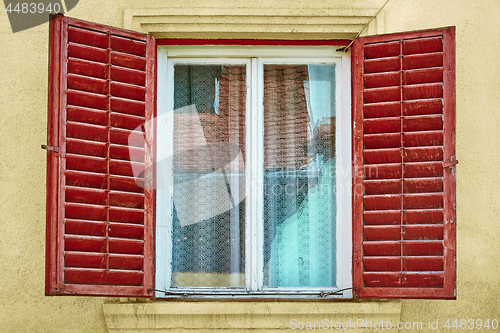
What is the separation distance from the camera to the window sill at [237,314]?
123 inches

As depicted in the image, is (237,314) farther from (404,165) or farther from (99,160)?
(404,165)

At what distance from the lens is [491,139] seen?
3.23 metres

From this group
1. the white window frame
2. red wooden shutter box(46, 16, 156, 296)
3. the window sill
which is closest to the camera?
red wooden shutter box(46, 16, 156, 296)

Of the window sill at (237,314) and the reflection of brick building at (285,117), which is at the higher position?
the reflection of brick building at (285,117)

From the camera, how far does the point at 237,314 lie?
3.15 metres

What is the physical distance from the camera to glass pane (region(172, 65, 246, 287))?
336 centimetres

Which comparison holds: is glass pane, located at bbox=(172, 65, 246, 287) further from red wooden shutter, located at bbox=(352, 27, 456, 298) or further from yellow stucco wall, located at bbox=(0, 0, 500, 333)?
red wooden shutter, located at bbox=(352, 27, 456, 298)

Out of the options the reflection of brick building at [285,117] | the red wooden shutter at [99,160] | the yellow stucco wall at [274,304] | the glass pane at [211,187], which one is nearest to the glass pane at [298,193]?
the reflection of brick building at [285,117]

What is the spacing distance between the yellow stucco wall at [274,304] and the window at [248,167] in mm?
321

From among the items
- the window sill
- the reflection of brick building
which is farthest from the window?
the window sill

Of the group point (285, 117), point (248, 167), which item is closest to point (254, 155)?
point (248, 167)

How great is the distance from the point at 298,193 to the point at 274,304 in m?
0.74

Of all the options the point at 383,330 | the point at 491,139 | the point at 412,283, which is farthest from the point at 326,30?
the point at 383,330

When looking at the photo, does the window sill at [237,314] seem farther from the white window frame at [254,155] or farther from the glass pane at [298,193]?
the glass pane at [298,193]
